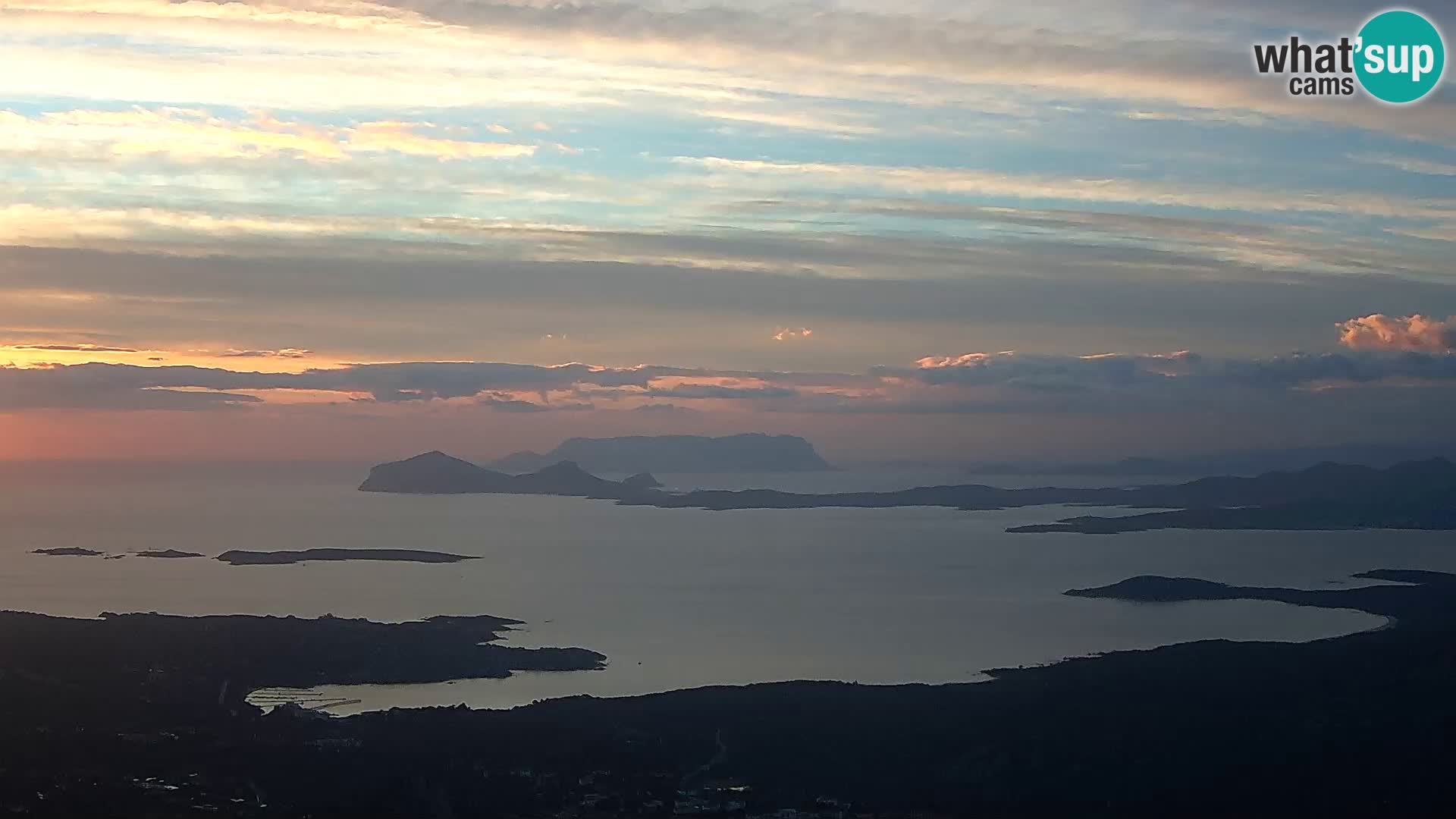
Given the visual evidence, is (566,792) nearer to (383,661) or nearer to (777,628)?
(383,661)

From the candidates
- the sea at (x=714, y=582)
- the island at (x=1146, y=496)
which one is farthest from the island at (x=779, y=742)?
the island at (x=1146, y=496)

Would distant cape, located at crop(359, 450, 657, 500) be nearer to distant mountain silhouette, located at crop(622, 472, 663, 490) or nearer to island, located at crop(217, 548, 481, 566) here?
distant mountain silhouette, located at crop(622, 472, 663, 490)

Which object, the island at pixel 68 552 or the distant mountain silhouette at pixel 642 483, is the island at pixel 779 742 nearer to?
the island at pixel 68 552

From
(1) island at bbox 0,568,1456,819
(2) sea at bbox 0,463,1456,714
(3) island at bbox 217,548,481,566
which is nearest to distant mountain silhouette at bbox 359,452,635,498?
(2) sea at bbox 0,463,1456,714

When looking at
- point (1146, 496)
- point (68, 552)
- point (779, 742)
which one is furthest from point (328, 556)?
point (1146, 496)

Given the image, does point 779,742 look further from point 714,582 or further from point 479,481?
point 479,481
